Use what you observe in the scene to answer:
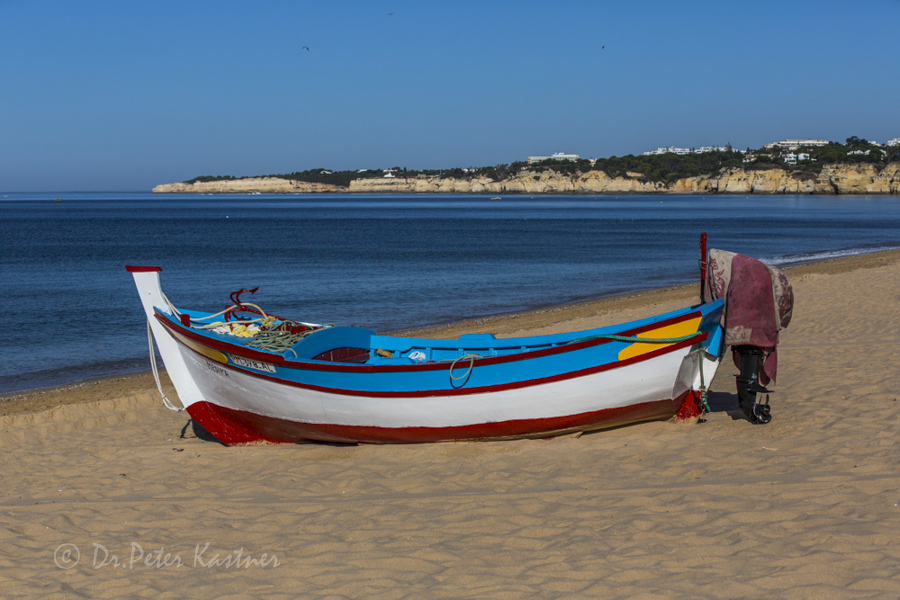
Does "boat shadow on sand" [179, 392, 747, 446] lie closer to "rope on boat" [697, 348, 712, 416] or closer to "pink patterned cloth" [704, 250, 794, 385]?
"rope on boat" [697, 348, 712, 416]

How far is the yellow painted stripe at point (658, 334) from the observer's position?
589 cm

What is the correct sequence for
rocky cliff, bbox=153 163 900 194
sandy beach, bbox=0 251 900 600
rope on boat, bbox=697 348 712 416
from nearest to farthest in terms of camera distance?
1. sandy beach, bbox=0 251 900 600
2. rope on boat, bbox=697 348 712 416
3. rocky cliff, bbox=153 163 900 194

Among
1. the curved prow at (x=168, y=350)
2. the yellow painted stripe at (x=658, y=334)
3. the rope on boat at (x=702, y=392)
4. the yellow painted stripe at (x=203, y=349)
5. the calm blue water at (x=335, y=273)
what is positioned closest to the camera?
the yellow painted stripe at (x=658, y=334)

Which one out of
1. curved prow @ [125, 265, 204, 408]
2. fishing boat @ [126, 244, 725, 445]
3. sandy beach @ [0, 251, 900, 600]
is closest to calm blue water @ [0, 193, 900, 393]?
curved prow @ [125, 265, 204, 408]

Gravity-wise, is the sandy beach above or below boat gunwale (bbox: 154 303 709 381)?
below

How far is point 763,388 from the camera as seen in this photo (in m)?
6.31

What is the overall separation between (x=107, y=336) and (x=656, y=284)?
16319 mm

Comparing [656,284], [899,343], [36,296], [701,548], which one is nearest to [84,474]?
[701,548]

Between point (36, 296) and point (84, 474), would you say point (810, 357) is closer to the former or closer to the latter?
point (84, 474)

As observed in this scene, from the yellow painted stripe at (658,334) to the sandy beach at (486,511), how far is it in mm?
→ 831

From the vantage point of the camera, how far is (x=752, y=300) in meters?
6.14

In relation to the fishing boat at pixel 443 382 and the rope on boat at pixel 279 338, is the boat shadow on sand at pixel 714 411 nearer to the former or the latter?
the fishing boat at pixel 443 382

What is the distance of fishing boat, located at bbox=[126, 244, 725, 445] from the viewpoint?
236 inches

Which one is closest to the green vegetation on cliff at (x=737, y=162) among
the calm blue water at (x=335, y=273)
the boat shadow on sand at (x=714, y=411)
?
the calm blue water at (x=335, y=273)
